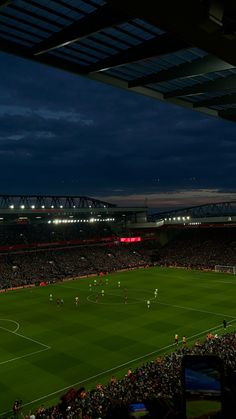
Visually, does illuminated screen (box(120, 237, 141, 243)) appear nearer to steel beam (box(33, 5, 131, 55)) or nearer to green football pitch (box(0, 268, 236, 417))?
green football pitch (box(0, 268, 236, 417))

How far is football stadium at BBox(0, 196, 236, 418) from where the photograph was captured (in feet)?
74.0

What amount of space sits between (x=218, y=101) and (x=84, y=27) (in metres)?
8.00

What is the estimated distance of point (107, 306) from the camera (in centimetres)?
4988

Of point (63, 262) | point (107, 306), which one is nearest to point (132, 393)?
point (107, 306)

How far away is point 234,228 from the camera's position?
3834 inches

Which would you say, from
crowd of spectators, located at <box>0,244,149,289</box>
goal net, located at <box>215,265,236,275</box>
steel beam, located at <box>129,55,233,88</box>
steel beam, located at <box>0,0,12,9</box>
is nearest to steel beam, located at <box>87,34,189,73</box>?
steel beam, located at <box>129,55,233,88</box>

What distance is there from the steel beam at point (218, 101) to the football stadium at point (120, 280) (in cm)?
5

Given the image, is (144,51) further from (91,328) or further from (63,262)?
(63,262)

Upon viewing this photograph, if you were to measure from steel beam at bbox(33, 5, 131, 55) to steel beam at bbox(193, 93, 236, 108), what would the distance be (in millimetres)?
7883

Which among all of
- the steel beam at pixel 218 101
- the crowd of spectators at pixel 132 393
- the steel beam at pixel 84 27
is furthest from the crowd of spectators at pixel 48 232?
the steel beam at pixel 84 27

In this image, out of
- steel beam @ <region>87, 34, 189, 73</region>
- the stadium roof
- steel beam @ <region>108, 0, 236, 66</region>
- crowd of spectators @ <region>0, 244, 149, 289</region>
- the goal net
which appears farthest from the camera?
the goal net

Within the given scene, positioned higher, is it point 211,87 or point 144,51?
point 144,51

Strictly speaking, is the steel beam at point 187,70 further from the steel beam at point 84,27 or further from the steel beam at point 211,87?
the steel beam at point 84,27

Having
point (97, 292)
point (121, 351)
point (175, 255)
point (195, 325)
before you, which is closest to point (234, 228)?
point (175, 255)
